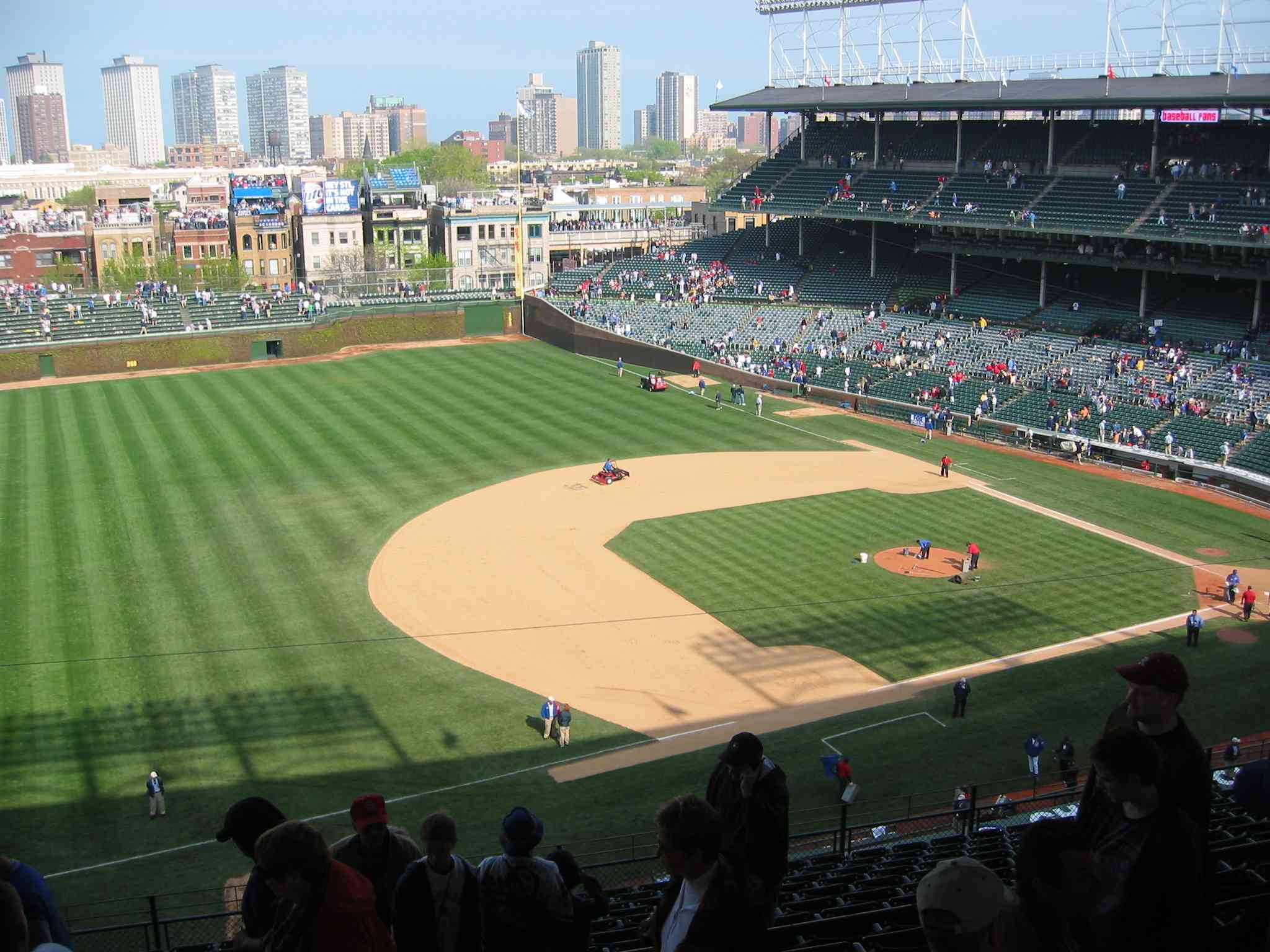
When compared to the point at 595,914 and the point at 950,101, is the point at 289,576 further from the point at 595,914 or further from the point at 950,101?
the point at 950,101

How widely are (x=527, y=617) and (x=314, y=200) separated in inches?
2543

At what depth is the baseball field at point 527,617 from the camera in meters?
22.0

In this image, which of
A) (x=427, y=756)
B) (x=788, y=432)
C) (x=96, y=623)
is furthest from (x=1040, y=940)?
(x=788, y=432)

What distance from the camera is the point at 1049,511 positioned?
38000 mm

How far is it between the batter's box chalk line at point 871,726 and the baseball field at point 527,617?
0.53 ft

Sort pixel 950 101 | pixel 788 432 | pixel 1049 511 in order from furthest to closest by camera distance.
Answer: pixel 950 101, pixel 788 432, pixel 1049 511

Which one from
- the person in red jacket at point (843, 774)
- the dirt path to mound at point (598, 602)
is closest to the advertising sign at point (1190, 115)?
the dirt path to mound at point (598, 602)

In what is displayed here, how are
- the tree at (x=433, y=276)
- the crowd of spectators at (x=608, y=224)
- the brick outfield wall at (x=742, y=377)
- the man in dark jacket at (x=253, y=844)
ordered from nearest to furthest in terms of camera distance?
the man in dark jacket at (x=253, y=844)
the brick outfield wall at (x=742, y=377)
the tree at (x=433, y=276)
the crowd of spectators at (x=608, y=224)

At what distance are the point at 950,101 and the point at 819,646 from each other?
40901 mm

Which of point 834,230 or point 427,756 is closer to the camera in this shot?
point 427,756

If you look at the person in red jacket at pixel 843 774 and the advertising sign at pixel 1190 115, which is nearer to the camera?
the person in red jacket at pixel 843 774

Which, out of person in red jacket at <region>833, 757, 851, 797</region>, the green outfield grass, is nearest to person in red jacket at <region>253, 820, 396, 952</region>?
person in red jacket at <region>833, 757, 851, 797</region>

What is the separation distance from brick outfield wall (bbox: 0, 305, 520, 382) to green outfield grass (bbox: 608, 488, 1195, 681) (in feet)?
110

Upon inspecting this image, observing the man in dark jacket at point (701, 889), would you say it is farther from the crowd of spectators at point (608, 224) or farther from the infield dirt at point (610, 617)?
the crowd of spectators at point (608, 224)
